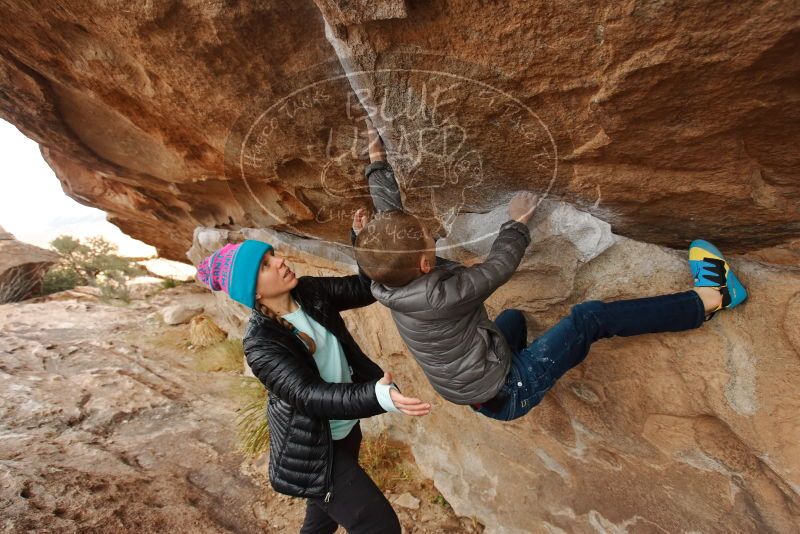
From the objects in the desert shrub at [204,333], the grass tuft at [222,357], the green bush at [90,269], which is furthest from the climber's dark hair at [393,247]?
the green bush at [90,269]

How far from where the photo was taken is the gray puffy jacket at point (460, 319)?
1.62 metres

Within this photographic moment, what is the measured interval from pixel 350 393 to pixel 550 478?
1759mm

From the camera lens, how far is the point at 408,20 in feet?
4.50

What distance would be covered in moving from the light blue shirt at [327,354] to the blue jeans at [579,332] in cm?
68

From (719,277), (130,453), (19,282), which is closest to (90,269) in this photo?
(19,282)

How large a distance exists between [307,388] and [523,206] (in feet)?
3.87

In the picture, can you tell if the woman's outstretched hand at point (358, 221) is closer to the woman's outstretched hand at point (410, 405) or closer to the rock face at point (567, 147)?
the rock face at point (567, 147)

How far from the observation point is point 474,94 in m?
1.54

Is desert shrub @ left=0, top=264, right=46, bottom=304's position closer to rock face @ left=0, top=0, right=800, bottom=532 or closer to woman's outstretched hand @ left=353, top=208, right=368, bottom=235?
rock face @ left=0, top=0, right=800, bottom=532

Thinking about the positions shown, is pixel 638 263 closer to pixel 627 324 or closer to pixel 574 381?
pixel 627 324

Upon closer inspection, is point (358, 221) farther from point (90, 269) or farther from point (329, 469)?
point (90, 269)

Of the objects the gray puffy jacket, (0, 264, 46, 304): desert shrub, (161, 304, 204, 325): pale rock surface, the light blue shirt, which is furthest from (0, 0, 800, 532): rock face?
(0, 264, 46, 304): desert shrub

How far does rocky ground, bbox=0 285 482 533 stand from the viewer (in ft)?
8.44

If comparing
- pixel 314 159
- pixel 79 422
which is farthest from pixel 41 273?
pixel 314 159
